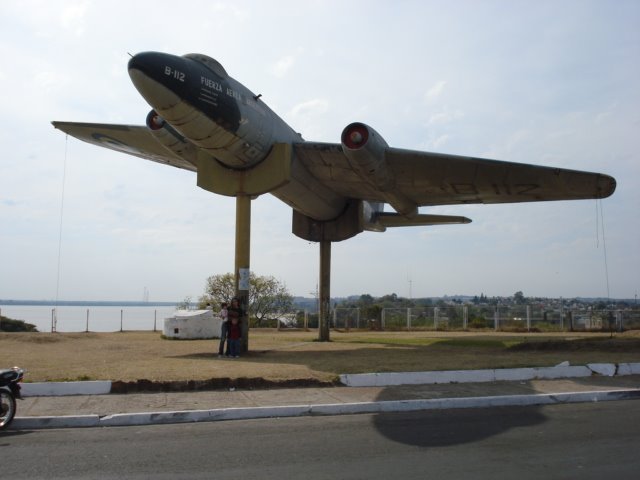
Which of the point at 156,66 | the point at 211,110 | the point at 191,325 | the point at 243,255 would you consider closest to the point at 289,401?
the point at 243,255

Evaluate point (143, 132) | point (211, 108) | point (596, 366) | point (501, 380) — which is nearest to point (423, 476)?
point (501, 380)

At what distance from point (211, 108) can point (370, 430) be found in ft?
31.9

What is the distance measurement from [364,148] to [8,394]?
32.1 feet

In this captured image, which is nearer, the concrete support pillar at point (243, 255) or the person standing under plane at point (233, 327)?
the person standing under plane at point (233, 327)

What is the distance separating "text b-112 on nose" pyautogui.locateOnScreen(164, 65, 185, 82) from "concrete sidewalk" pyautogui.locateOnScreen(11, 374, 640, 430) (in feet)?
25.0

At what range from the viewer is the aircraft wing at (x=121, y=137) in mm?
19375

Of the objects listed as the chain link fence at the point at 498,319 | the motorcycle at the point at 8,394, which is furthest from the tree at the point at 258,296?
the motorcycle at the point at 8,394

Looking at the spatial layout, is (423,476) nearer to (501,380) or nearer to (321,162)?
(501,380)

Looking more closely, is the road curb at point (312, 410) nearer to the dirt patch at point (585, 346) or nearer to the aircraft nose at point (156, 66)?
the dirt patch at point (585, 346)

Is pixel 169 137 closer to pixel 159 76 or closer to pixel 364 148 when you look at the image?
pixel 159 76

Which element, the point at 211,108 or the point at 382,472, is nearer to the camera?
the point at 382,472

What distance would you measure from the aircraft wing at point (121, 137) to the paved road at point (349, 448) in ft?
44.3

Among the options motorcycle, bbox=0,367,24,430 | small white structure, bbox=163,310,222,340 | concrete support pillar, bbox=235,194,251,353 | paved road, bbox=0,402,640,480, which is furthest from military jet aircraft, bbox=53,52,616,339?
paved road, bbox=0,402,640,480

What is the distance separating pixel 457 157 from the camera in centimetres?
1614
